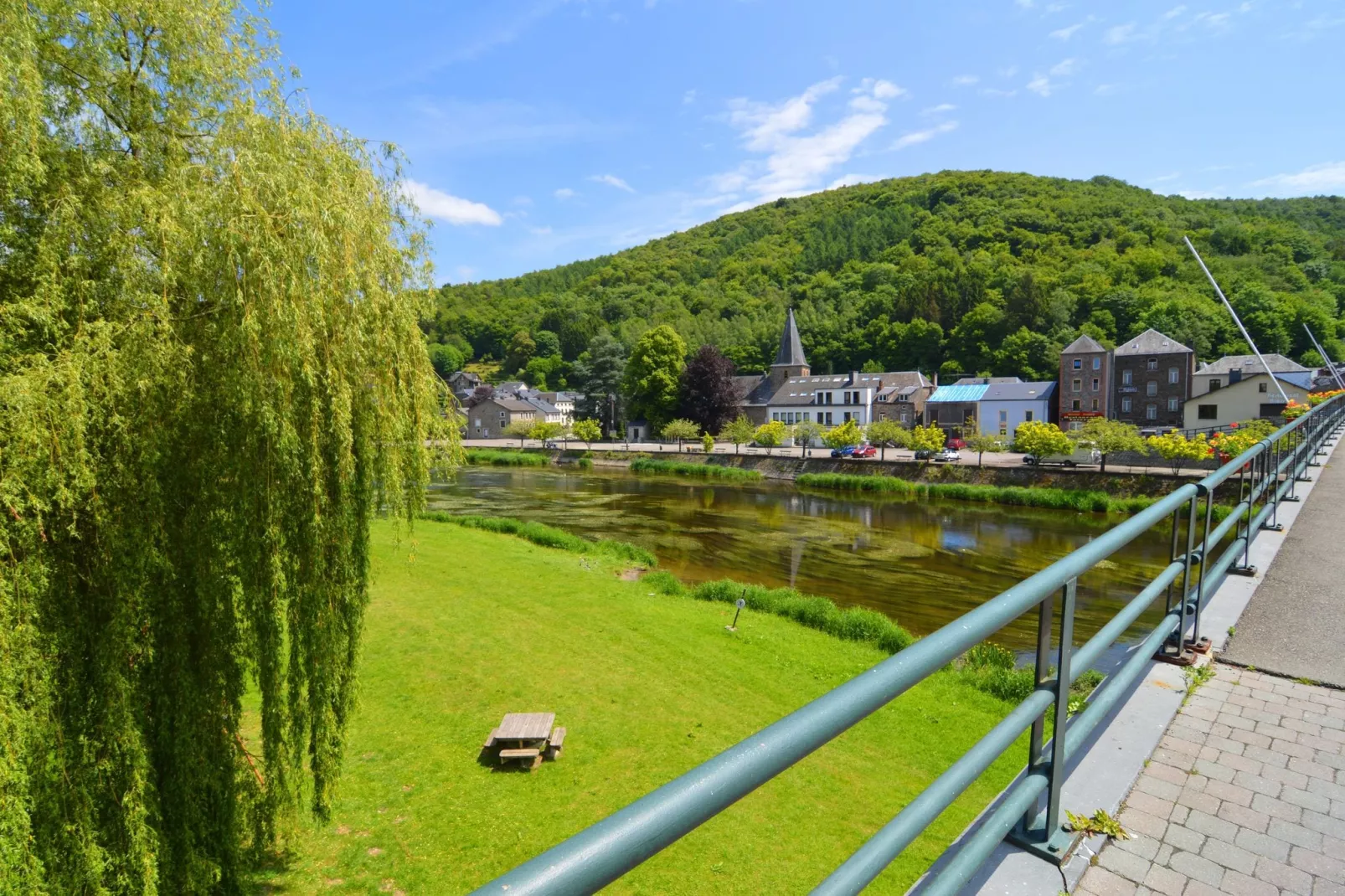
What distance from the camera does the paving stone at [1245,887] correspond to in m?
2.14

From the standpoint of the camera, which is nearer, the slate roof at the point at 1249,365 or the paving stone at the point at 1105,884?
the paving stone at the point at 1105,884

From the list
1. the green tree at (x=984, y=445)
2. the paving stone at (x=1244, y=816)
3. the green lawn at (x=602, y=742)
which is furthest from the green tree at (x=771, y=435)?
the paving stone at (x=1244, y=816)

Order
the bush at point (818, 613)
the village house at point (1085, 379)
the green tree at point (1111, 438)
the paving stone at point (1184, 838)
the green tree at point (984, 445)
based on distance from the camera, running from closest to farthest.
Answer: the paving stone at point (1184, 838), the bush at point (818, 613), the green tree at point (1111, 438), the green tree at point (984, 445), the village house at point (1085, 379)

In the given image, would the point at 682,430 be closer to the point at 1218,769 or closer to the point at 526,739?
the point at 526,739

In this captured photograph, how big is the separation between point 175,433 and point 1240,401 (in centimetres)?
5868

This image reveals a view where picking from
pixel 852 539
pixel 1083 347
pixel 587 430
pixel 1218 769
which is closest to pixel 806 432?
pixel 587 430

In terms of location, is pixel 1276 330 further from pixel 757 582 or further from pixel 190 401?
pixel 190 401

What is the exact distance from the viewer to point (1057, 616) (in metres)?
2.19

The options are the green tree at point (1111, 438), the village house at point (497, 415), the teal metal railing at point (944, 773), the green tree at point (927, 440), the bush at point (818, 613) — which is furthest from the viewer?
the village house at point (497, 415)

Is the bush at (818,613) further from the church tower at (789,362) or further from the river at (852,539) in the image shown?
the church tower at (789,362)

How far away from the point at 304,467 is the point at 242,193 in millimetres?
2223

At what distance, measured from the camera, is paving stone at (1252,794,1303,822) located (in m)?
2.53

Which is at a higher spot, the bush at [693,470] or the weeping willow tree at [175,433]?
the weeping willow tree at [175,433]

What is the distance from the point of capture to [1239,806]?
102 inches
